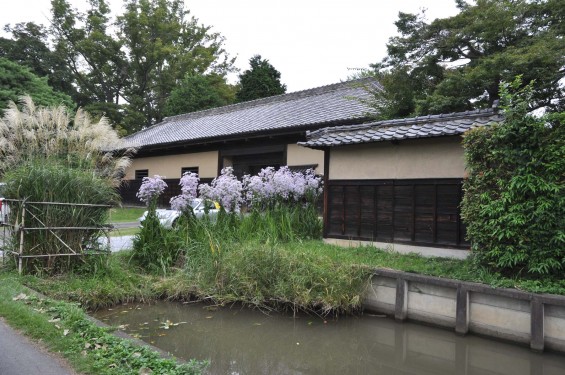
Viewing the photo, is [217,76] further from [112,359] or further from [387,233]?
[112,359]

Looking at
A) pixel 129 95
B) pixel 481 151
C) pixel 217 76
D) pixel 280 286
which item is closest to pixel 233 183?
pixel 280 286

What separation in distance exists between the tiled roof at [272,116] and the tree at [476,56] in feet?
6.44

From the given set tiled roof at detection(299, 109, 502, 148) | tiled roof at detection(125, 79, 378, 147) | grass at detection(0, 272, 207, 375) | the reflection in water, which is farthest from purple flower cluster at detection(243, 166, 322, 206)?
grass at detection(0, 272, 207, 375)

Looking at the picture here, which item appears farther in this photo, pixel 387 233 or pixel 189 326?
pixel 387 233

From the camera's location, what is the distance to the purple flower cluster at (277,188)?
959cm

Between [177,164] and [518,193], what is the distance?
16014 mm

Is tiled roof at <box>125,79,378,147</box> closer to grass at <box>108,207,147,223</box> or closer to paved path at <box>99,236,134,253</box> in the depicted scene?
grass at <box>108,207,147,223</box>

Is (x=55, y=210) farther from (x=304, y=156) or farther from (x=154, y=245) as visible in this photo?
(x=304, y=156)

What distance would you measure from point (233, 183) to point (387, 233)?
323 cm

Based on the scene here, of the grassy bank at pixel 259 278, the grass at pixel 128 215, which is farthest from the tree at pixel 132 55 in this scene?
the grassy bank at pixel 259 278

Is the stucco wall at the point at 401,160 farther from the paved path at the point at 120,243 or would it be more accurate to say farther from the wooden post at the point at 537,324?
the paved path at the point at 120,243

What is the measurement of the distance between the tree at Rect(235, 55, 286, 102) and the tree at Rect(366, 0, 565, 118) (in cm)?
1720

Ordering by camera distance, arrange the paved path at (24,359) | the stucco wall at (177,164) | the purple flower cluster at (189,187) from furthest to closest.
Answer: the stucco wall at (177,164) → the purple flower cluster at (189,187) → the paved path at (24,359)

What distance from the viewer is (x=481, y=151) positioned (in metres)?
6.19
